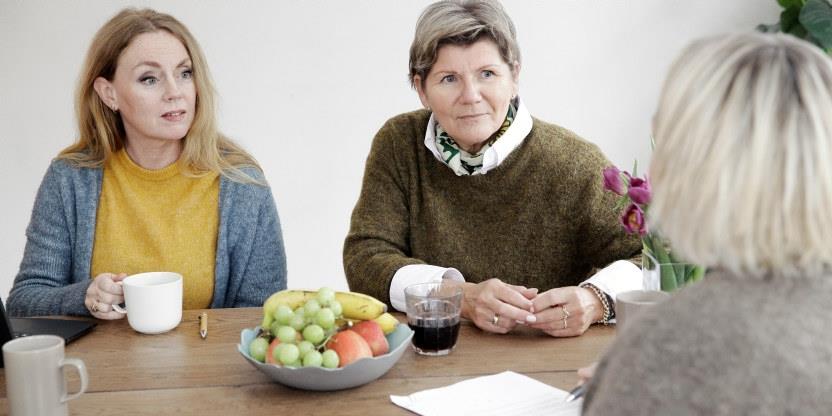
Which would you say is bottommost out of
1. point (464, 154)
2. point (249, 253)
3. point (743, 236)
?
point (249, 253)

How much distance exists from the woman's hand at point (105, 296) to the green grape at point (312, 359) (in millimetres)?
565

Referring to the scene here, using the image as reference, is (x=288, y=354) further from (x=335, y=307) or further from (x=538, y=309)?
(x=538, y=309)

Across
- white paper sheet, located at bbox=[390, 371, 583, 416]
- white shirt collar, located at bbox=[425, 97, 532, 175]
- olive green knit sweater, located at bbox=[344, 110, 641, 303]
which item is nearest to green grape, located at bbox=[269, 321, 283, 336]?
white paper sheet, located at bbox=[390, 371, 583, 416]

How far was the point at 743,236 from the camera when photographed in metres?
0.72

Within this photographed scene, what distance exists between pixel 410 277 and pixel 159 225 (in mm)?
689

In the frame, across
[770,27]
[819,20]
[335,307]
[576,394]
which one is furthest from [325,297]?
[770,27]

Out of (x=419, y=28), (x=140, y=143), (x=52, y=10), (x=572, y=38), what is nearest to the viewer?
(x=419, y=28)

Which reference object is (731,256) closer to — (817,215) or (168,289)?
(817,215)

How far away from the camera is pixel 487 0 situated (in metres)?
1.87

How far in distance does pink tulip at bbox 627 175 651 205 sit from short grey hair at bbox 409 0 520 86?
69 cm

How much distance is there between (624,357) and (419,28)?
125 centimetres

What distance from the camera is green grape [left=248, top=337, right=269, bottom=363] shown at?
126 centimetres

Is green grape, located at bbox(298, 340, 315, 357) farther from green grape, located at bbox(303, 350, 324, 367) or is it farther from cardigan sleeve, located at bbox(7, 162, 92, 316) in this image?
cardigan sleeve, located at bbox(7, 162, 92, 316)

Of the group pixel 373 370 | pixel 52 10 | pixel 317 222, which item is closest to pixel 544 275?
pixel 373 370
